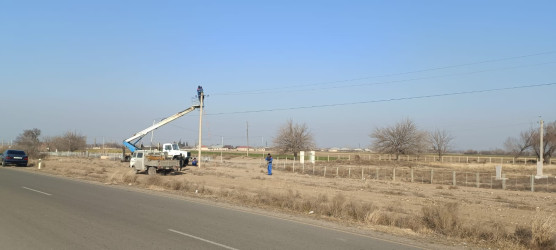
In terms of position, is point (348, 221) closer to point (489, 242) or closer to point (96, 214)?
point (489, 242)

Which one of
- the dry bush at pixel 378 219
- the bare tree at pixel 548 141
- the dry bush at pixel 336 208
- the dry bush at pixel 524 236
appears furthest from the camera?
the bare tree at pixel 548 141

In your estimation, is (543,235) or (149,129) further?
(149,129)

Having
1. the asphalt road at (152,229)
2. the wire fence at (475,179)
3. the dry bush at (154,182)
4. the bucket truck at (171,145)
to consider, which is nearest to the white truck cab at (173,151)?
the bucket truck at (171,145)

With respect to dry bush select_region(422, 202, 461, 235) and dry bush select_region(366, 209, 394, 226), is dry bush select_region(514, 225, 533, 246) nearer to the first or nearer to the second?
dry bush select_region(422, 202, 461, 235)

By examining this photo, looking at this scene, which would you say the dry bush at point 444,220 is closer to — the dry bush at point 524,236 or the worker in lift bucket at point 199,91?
the dry bush at point 524,236

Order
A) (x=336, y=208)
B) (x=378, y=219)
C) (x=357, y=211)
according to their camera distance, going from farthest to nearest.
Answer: (x=336, y=208), (x=357, y=211), (x=378, y=219)

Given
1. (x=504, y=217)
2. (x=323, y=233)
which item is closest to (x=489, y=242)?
(x=323, y=233)

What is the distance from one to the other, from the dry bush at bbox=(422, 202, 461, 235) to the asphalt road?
2.66 meters

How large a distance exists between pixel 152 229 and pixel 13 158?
38.1 meters

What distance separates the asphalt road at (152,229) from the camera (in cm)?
790

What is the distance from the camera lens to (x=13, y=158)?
40031 mm

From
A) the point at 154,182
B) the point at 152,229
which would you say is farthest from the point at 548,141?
the point at 152,229

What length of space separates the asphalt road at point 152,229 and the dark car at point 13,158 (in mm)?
31113

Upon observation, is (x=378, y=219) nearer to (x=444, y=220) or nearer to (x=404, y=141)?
(x=444, y=220)
